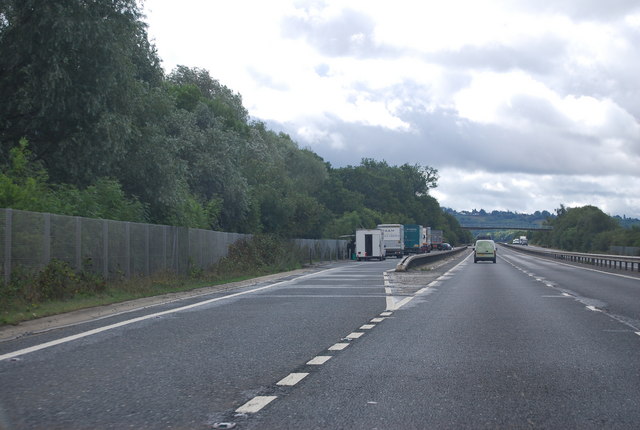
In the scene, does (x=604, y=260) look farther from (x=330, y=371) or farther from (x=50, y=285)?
(x=330, y=371)

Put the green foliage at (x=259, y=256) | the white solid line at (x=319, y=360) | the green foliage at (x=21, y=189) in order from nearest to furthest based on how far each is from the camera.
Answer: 1. the white solid line at (x=319, y=360)
2. the green foliage at (x=21, y=189)
3. the green foliage at (x=259, y=256)

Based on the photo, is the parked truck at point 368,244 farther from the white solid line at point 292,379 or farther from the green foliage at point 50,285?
the white solid line at point 292,379

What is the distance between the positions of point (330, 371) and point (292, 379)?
67cm

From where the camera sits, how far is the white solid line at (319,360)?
9.37 meters

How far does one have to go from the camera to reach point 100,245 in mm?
22469

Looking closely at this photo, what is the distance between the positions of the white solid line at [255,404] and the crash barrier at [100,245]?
443 inches

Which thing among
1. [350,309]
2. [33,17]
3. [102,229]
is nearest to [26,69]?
[33,17]

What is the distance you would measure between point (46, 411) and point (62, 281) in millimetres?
12901

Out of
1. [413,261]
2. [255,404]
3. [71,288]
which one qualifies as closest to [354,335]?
[255,404]

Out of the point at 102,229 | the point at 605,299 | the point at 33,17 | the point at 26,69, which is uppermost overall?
the point at 33,17

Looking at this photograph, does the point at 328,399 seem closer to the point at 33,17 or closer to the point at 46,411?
the point at 46,411

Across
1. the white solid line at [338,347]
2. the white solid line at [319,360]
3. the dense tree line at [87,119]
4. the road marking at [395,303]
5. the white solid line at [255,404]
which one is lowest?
the white solid line at [255,404]

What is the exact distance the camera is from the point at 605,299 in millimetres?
20859

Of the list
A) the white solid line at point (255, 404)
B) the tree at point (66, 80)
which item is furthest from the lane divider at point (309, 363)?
the tree at point (66, 80)
